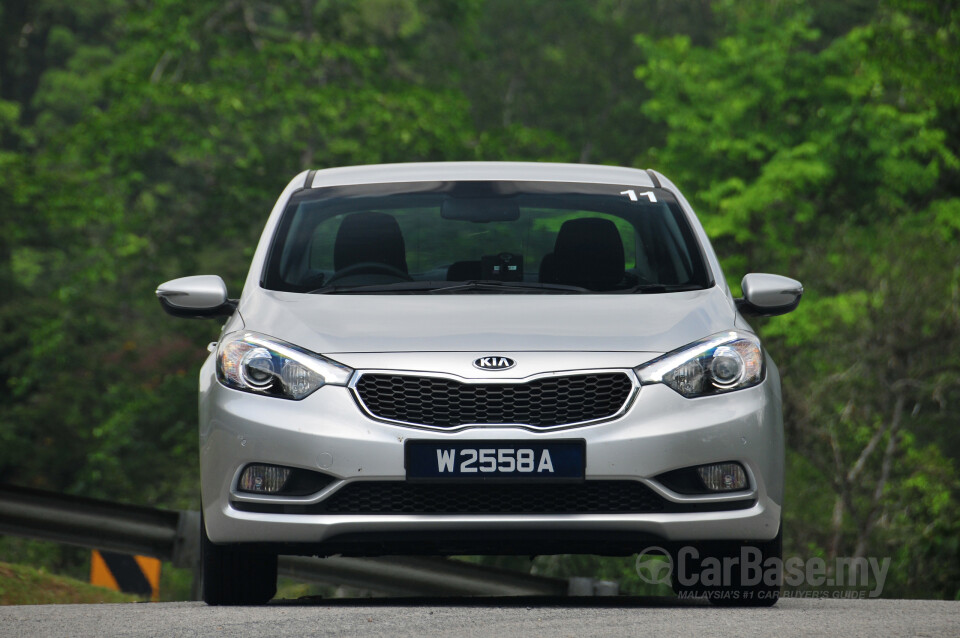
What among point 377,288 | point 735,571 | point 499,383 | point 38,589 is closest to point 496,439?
point 499,383

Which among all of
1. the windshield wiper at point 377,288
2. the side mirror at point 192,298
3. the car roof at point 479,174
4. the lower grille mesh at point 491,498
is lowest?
the lower grille mesh at point 491,498

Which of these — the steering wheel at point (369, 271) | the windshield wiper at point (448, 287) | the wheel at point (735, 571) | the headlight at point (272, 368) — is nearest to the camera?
the headlight at point (272, 368)

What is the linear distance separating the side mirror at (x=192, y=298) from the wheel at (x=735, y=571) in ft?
6.70

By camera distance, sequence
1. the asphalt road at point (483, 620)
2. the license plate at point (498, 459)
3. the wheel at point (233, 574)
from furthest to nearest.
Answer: the wheel at point (233, 574) < the license plate at point (498, 459) < the asphalt road at point (483, 620)

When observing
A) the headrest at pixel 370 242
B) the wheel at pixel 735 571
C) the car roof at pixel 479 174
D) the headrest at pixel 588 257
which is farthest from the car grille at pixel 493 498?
the car roof at pixel 479 174

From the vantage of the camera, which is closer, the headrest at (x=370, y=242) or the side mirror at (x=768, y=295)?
the side mirror at (x=768, y=295)

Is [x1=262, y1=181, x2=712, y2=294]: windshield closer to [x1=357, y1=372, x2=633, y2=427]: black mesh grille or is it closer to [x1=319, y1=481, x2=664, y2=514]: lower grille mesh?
[x1=357, y1=372, x2=633, y2=427]: black mesh grille

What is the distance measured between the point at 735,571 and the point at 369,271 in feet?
6.12

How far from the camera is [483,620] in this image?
17.7 feet

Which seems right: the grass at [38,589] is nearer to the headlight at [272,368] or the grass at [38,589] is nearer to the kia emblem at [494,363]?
the headlight at [272,368]

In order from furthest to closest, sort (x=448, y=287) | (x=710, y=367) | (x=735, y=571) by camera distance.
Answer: (x=448, y=287), (x=735, y=571), (x=710, y=367)

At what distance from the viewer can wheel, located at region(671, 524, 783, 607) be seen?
5781 millimetres

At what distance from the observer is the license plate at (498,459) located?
530cm

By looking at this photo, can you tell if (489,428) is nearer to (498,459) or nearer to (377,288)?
(498,459)
